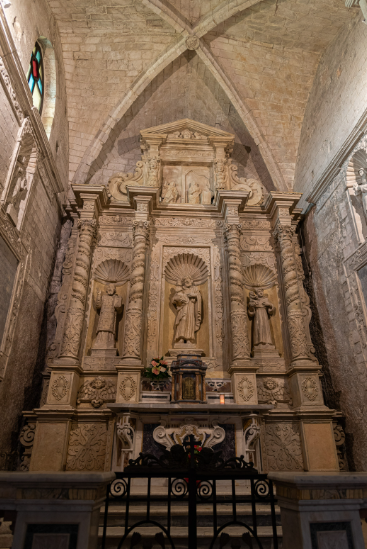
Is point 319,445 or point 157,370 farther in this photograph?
point 157,370

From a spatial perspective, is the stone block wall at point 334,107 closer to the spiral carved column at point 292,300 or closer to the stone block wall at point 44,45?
the spiral carved column at point 292,300

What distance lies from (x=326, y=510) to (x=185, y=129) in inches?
389

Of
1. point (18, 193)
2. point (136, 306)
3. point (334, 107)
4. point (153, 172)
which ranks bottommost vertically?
point (136, 306)

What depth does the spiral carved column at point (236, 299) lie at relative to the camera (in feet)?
25.6

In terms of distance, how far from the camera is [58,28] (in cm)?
943

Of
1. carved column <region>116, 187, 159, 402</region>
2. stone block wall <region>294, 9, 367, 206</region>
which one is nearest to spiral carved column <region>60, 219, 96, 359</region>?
carved column <region>116, 187, 159, 402</region>

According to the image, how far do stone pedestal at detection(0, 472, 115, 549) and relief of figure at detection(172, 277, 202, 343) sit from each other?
19.2ft

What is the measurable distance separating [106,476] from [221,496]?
12.1ft

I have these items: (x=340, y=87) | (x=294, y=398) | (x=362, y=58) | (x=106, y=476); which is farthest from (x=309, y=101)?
(x=106, y=476)

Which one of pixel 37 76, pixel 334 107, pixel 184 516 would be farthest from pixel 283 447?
pixel 37 76

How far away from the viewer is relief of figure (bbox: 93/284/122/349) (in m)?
8.17

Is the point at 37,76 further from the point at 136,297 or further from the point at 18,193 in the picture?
the point at 136,297

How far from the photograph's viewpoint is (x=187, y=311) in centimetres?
845

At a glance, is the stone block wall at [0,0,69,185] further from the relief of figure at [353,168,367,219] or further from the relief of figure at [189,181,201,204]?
the relief of figure at [353,168,367,219]
